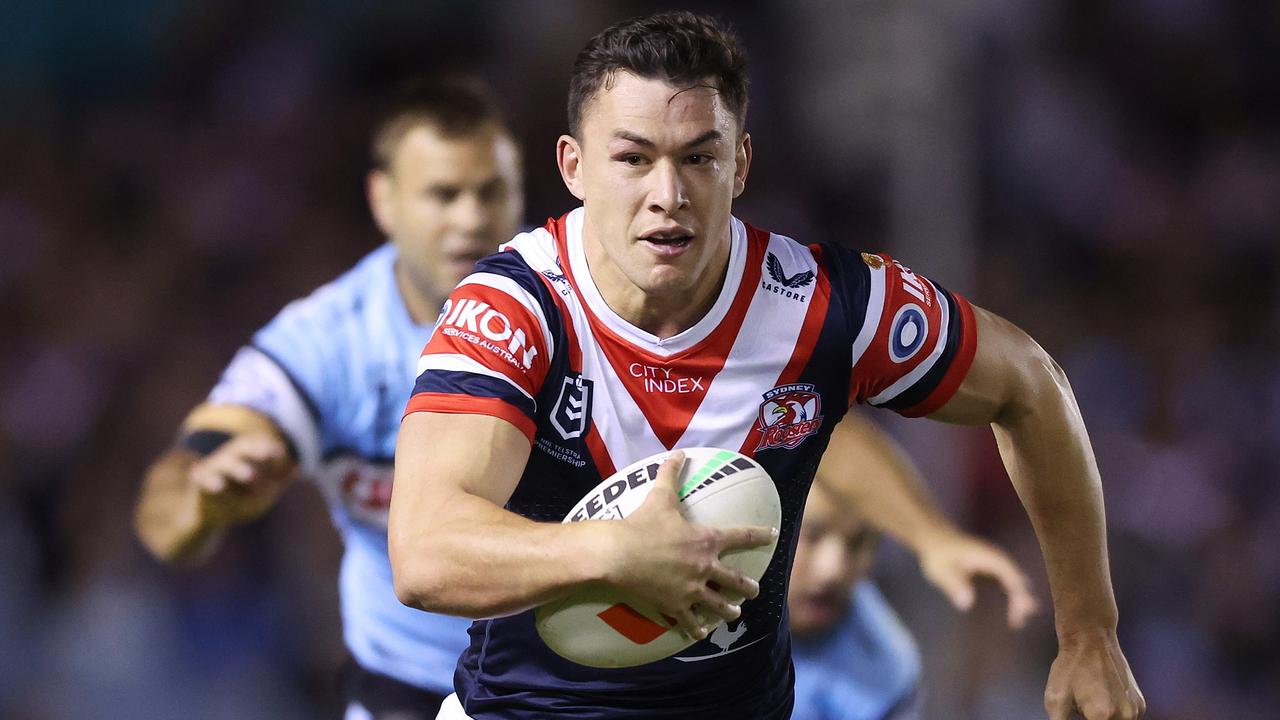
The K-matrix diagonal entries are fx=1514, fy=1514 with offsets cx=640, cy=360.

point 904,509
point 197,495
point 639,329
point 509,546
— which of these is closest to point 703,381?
point 639,329

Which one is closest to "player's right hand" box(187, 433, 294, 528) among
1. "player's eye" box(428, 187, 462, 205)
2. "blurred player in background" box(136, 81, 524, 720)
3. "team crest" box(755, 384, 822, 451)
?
"blurred player in background" box(136, 81, 524, 720)

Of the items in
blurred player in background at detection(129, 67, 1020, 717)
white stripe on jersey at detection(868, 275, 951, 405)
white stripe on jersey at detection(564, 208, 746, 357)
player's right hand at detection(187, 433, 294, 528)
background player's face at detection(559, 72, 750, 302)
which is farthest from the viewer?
blurred player in background at detection(129, 67, 1020, 717)

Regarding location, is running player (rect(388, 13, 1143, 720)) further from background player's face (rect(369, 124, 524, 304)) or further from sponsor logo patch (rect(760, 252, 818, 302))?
background player's face (rect(369, 124, 524, 304))

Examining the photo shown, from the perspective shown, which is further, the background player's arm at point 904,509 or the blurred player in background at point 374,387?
the blurred player in background at point 374,387

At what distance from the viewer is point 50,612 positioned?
257 inches

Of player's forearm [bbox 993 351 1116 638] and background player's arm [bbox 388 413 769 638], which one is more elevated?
background player's arm [bbox 388 413 769 638]

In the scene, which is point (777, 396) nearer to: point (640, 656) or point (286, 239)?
point (640, 656)

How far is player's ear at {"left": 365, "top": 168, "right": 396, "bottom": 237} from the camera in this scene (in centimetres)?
492

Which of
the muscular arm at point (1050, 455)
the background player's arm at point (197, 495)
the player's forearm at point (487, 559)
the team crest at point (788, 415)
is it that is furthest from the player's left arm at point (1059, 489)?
the background player's arm at point (197, 495)

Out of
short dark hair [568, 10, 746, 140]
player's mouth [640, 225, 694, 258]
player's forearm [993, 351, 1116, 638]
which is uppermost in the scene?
short dark hair [568, 10, 746, 140]

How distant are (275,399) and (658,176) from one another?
2.18 metres

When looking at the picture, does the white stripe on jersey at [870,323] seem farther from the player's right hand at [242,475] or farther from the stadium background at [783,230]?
the stadium background at [783,230]

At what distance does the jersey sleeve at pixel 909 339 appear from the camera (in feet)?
9.79

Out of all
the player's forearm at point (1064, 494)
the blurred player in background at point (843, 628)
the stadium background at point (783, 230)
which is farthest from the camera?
the stadium background at point (783, 230)
